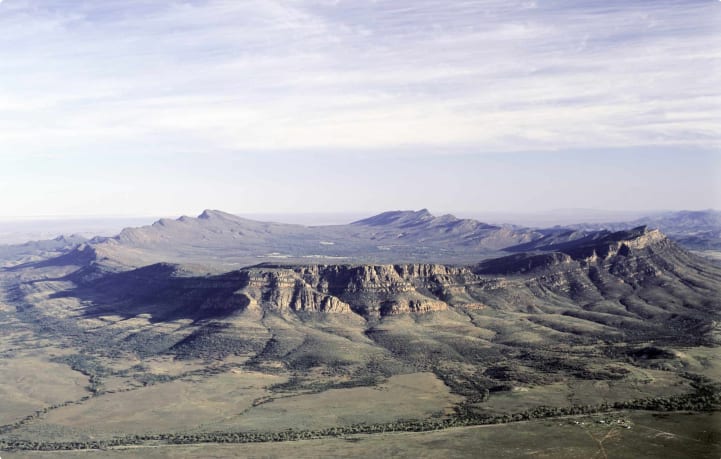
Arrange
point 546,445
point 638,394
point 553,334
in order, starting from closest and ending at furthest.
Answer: point 546,445 → point 638,394 → point 553,334

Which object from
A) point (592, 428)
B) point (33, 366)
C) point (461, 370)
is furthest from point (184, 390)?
point (592, 428)

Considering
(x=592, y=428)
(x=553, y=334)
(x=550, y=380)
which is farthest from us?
(x=553, y=334)

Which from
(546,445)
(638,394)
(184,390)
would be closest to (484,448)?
(546,445)

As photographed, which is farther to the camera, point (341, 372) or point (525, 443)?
point (341, 372)

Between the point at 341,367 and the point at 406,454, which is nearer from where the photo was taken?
the point at 406,454

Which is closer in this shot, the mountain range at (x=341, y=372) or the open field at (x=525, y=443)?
the open field at (x=525, y=443)

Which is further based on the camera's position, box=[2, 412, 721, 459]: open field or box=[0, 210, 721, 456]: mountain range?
box=[0, 210, 721, 456]: mountain range

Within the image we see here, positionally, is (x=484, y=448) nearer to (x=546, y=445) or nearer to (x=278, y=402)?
(x=546, y=445)

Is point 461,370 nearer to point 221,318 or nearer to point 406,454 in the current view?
point 406,454

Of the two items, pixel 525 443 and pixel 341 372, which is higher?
pixel 525 443
